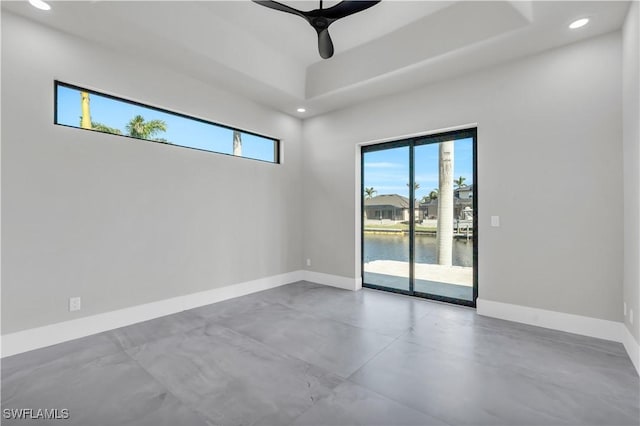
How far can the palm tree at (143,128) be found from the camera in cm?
351

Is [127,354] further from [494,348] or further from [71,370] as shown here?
[494,348]

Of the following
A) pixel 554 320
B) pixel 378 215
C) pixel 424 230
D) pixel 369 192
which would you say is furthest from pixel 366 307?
pixel 554 320

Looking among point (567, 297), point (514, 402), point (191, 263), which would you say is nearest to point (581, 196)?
point (567, 297)

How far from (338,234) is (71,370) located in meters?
3.73

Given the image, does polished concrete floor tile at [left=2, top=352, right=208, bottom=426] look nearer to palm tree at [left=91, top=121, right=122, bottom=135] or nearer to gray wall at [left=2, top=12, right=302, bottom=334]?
gray wall at [left=2, top=12, right=302, bottom=334]

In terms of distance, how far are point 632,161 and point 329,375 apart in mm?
3223

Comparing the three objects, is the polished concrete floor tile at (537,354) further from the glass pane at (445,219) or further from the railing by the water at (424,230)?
→ the railing by the water at (424,230)

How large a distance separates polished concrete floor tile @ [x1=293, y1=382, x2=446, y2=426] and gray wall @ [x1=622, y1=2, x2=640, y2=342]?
211cm

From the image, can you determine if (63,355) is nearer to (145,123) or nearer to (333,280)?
(145,123)

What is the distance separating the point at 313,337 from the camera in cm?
306

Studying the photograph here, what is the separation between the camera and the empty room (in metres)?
2.20

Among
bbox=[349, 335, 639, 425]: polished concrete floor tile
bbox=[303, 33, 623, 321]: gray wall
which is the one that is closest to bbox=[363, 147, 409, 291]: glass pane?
bbox=[303, 33, 623, 321]: gray wall

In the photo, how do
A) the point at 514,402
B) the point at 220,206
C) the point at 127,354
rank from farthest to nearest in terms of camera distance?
the point at 220,206, the point at 127,354, the point at 514,402

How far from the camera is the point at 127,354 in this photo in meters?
2.69
